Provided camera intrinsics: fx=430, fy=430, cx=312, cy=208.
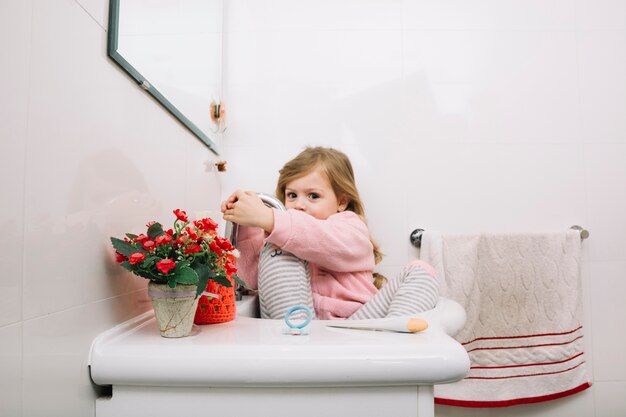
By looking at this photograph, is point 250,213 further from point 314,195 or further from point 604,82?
point 604,82

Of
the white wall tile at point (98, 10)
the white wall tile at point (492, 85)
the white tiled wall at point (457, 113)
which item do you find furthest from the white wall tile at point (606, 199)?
the white wall tile at point (98, 10)

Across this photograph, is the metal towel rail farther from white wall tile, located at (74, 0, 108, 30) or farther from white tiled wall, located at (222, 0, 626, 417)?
white wall tile, located at (74, 0, 108, 30)

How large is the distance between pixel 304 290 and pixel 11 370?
0.57 metres

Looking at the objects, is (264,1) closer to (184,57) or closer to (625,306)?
(184,57)

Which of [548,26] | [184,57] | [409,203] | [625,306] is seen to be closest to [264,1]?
[184,57]

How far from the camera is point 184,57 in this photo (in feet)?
3.46

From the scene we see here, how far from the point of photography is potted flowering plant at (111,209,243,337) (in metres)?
0.58

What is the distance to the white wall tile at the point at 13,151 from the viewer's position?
1.37 ft

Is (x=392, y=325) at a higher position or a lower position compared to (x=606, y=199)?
lower

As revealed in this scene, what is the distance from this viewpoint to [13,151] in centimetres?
44

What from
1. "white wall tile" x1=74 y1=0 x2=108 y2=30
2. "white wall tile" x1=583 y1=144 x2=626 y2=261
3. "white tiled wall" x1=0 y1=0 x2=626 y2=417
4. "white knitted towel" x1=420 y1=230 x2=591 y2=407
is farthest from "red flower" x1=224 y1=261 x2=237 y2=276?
"white wall tile" x1=583 y1=144 x2=626 y2=261

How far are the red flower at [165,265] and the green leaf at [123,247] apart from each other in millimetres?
50

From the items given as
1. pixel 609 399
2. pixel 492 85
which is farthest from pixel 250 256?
pixel 609 399

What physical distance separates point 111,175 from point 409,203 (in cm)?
97
